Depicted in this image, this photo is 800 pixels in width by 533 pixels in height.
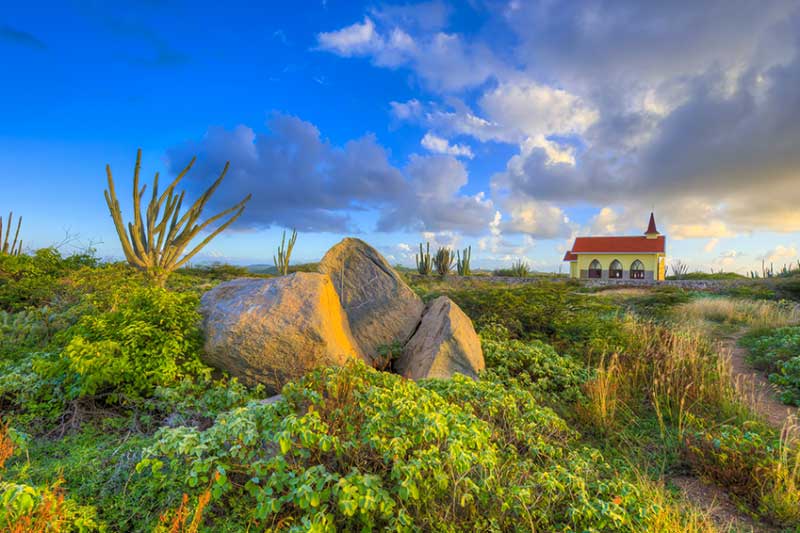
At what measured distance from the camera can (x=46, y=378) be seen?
4918 millimetres

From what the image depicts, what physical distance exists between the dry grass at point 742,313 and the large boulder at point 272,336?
11727 millimetres

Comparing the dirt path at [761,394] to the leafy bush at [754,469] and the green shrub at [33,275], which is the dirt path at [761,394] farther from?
the green shrub at [33,275]

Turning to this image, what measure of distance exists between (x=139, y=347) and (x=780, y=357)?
1098 centimetres

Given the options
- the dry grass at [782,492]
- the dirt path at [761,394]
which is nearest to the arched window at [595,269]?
the dirt path at [761,394]

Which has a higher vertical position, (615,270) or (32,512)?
(615,270)

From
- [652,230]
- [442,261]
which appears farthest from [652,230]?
[442,261]

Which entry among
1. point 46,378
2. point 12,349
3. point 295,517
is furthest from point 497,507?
point 12,349

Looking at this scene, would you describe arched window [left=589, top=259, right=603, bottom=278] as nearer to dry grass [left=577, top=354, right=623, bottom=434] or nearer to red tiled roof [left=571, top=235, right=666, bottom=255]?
red tiled roof [left=571, top=235, right=666, bottom=255]

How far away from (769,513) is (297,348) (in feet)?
15.9

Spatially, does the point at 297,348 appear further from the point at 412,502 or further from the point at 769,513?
the point at 769,513

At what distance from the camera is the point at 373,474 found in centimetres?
277

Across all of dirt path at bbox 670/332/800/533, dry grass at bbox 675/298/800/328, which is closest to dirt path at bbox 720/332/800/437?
dirt path at bbox 670/332/800/533

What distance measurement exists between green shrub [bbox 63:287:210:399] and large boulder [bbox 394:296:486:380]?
2805 mm

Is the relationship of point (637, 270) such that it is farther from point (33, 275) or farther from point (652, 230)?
point (33, 275)
